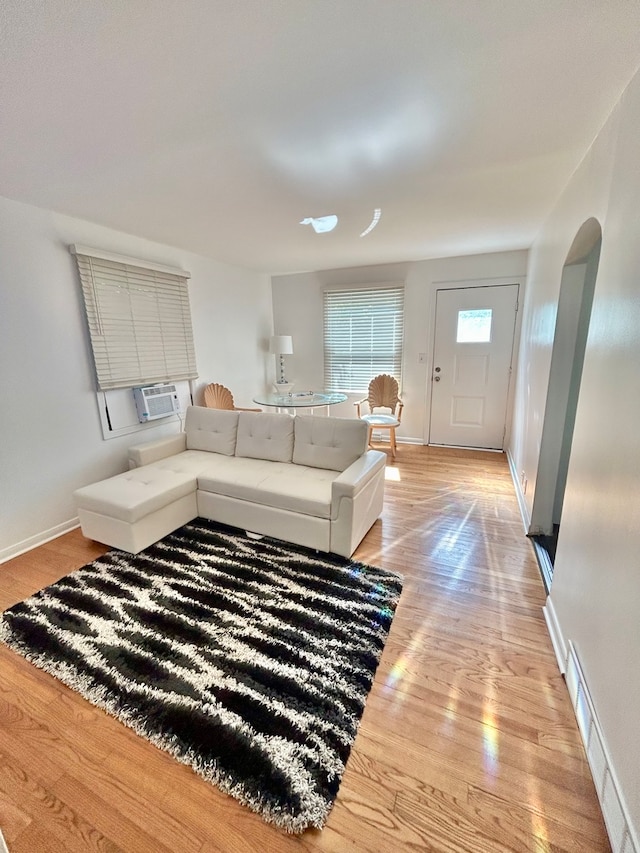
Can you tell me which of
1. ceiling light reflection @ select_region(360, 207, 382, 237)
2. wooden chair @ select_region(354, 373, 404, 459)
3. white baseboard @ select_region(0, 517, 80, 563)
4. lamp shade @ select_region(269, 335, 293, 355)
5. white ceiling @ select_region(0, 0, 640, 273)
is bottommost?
white baseboard @ select_region(0, 517, 80, 563)

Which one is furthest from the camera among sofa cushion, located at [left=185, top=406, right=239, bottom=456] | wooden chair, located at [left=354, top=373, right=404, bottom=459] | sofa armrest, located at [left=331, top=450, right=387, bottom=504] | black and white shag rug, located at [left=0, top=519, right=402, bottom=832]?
wooden chair, located at [left=354, top=373, right=404, bottom=459]

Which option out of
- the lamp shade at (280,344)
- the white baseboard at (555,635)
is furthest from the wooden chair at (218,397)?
the white baseboard at (555,635)

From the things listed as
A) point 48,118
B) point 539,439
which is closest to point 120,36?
point 48,118

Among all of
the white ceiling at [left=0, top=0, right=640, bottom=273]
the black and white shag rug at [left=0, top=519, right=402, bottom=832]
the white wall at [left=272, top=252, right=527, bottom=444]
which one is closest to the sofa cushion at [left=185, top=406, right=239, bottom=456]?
the black and white shag rug at [left=0, top=519, right=402, bottom=832]

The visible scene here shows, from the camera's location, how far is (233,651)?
1.63m

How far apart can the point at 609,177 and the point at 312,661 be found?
8.00 ft

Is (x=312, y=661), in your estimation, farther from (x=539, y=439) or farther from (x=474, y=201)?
(x=474, y=201)

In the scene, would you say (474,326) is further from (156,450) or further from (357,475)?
(156,450)

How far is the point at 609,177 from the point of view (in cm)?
142

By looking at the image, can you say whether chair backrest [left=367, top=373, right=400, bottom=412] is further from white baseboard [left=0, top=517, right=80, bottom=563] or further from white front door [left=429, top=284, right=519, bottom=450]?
white baseboard [left=0, top=517, right=80, bottom=563]

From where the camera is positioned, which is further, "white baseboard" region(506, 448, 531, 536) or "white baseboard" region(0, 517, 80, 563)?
"white baseboard" region(506, 448, 531, 536)

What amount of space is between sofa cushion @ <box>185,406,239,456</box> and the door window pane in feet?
9.83

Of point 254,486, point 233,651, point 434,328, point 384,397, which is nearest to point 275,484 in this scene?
point 254,486

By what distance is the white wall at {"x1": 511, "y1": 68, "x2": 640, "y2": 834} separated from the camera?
1.01m
